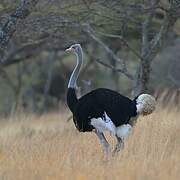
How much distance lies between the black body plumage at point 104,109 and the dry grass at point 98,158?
1.12 ft

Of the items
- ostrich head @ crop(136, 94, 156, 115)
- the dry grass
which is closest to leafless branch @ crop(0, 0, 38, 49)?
the dry grass

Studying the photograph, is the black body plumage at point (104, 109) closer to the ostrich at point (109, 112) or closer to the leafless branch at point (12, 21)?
the ostrich at point (109, 112)

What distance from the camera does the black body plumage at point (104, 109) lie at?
8430 mm

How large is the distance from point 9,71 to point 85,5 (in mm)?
15500

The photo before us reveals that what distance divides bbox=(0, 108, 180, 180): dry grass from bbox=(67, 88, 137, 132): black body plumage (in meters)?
0.34

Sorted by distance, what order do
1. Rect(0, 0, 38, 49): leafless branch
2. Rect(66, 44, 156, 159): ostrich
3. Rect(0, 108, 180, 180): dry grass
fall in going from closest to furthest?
Rect(0, 108, 180, 180): dry grass → Rect(66, 44, 156, 159): ostrich → Rect(0, 0, 38, 49): leafless branch

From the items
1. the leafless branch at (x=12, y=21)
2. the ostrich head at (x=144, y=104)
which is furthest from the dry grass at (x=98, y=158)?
the leafless branch at (x=12, y=21)

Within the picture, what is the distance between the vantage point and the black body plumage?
8.43 meters

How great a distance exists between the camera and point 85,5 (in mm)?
11680

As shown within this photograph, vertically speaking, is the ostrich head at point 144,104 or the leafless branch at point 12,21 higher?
the leafless branch at point 12,21

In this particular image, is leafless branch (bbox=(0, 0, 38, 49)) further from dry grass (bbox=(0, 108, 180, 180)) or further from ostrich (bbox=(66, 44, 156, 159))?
dry grass (bbox=(0, 108, 180, 180))

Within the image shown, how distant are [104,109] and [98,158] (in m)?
0.63

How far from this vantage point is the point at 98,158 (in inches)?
319

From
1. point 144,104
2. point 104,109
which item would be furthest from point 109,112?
point 144,104
